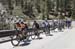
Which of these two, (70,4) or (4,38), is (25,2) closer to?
(70,4)

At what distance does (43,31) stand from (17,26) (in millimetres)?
16201

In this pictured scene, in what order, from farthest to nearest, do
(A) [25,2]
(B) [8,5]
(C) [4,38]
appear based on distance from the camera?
(A) [25,2]
(B) [8,5]
(C) [4,38]

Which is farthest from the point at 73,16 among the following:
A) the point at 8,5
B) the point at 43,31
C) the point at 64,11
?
the point at 43,31

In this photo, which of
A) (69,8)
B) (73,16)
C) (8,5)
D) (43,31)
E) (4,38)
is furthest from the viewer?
(69,8)

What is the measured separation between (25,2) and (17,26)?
73.7 m

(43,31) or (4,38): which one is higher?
(4,38)

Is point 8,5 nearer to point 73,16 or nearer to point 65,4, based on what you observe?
point 73,16

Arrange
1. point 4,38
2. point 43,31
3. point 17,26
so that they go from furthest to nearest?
A: point 43,31
point 4,38
point 17,26

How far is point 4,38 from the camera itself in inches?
867

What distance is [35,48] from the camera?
695 inches

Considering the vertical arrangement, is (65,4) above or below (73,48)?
below

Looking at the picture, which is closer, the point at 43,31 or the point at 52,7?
the point at 43,31

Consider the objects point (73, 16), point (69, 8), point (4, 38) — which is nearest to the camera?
point (4, 38)

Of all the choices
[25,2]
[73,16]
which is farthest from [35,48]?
[73,16]
